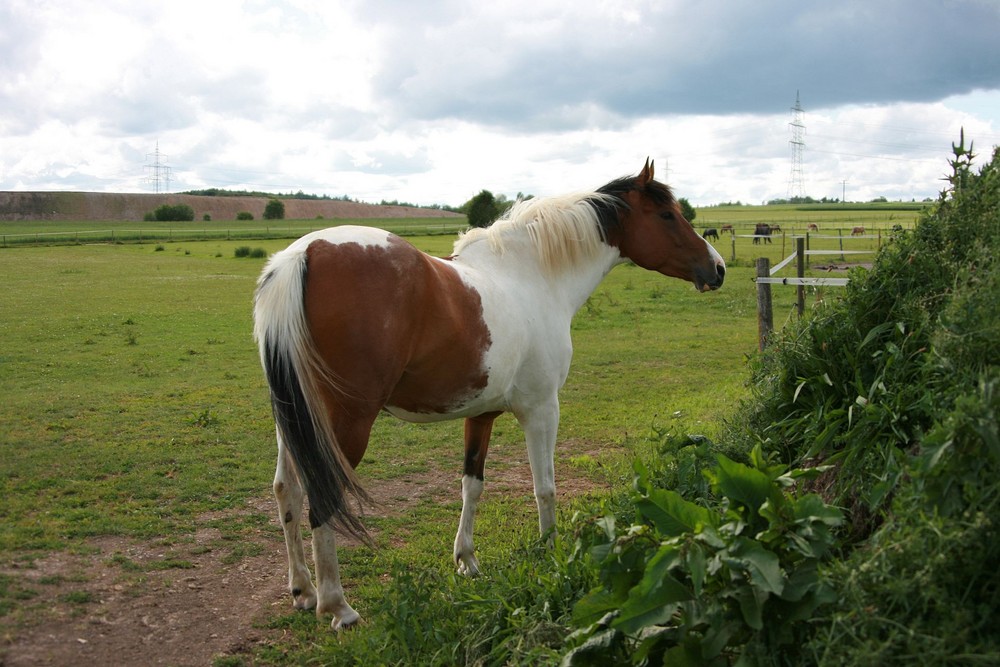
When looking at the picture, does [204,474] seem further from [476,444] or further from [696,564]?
[696,564]

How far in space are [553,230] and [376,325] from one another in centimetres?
184

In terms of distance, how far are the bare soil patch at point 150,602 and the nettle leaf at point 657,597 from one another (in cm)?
182

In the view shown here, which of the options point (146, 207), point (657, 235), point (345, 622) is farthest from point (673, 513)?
point (146, 207)

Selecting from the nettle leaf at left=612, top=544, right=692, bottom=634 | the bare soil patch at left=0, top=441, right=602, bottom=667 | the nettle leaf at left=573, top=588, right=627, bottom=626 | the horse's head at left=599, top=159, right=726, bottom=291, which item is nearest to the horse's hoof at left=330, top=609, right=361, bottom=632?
the bare soil patch at left=0, top=441, right=602, bottom=667

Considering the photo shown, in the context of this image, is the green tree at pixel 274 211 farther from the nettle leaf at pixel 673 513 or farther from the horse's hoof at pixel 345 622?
the nettle leaf at pixel 673 513

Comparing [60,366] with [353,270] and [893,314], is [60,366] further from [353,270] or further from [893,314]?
[893,314]

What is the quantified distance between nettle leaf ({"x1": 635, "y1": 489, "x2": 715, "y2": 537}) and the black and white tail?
1.71 meters

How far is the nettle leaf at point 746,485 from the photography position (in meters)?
2.64

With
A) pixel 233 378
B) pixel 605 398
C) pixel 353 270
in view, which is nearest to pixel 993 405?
pixel 353 270

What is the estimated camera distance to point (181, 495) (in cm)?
615

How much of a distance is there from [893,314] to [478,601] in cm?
232

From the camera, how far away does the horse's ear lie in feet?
18.2

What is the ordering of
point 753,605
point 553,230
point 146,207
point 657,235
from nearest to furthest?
point 753,605, point 553,230, point 657,235, point 146,207

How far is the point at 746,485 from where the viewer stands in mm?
2674
